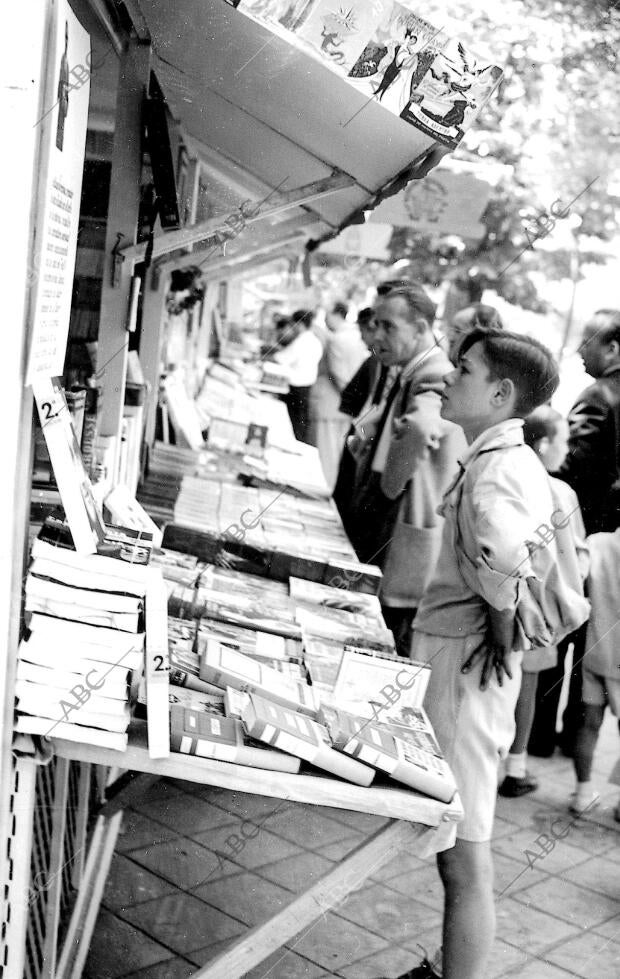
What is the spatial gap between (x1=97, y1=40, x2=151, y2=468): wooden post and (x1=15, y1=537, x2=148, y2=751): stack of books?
4.25ft

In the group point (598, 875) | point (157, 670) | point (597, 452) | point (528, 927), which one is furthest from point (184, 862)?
point (597, 452)

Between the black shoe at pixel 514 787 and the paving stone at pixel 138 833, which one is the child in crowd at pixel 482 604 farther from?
the black shoe at pixel 514 787

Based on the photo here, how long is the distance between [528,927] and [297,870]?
756 millimetres

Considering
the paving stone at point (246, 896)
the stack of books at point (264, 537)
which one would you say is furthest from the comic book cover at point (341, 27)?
the paving stone at point (246, 896)

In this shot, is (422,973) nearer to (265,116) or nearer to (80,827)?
(80,827)

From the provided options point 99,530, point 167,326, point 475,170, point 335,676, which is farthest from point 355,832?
point 475,170

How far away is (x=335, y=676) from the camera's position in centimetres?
242

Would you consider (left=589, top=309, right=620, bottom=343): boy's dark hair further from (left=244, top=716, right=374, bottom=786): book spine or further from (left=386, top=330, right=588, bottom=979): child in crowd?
(left=244, top=716, right=374, bottom=786): book spine

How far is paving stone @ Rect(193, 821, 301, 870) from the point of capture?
3.35 meters

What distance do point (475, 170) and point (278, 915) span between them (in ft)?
16.2

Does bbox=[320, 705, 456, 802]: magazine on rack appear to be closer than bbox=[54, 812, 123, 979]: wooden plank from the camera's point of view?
Yes

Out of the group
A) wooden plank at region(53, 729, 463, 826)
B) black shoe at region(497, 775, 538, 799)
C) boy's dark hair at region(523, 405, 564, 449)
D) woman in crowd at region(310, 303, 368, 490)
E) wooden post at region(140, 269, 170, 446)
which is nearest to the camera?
wooden plank at region(53, 729, 463, 826)

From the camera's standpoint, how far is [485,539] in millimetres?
2318

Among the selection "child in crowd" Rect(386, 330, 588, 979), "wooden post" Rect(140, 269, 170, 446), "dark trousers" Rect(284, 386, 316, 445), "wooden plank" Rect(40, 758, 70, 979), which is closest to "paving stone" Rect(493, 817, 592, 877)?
"child in crowd" Rect(386, 330, 588, 979)
